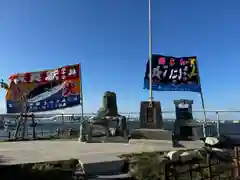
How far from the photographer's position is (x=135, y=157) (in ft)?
24.5

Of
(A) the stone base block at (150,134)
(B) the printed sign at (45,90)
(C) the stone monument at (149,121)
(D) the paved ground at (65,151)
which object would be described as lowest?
(D) the paved ground at (65,151)

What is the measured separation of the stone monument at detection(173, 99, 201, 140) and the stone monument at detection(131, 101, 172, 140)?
2.58 metres

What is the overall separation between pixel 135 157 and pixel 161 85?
305 inches

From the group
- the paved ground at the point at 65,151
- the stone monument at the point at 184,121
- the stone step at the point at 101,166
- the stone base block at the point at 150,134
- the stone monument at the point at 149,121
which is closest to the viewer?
the stone step at the point at 101,166

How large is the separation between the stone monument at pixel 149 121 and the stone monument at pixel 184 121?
2.58 metres

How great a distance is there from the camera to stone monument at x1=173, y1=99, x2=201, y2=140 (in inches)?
569

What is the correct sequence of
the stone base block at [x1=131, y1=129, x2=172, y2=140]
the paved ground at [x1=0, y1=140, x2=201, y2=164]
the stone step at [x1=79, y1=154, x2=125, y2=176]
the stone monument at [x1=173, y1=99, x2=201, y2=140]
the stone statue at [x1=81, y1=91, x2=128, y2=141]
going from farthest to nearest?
→ the stone monument at [x1=173, y1=99, x2=201, y2=140]
the stone statue at [x1=81, y1=91, x2=128, y2=141]
the stone base block at [x1=131, y1=129, x2=172, y2=140]
the paved ground at [x1=0, y1=140, x2=201, y2=164]
the stone step at [x1=79, y1=154, x2=125, y2=176]

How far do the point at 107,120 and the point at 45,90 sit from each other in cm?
493

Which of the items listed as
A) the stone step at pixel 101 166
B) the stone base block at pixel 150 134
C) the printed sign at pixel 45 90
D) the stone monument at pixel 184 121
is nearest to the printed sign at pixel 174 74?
the stone monument at pixel 184 121

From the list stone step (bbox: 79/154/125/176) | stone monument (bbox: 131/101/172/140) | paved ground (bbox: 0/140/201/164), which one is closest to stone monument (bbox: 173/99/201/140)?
stone monument (bbox: 131/101/172/140)

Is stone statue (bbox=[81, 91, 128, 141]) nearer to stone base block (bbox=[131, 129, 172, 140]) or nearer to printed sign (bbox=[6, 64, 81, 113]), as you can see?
stone base block (bbox=[131, 129, 172, 140])

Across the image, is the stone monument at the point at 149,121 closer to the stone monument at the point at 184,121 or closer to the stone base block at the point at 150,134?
the stone base block at the point at 150,134

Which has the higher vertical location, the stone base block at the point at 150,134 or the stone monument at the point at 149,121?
the stone monument at the point at 149,121

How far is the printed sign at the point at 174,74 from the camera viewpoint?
14594 mm
